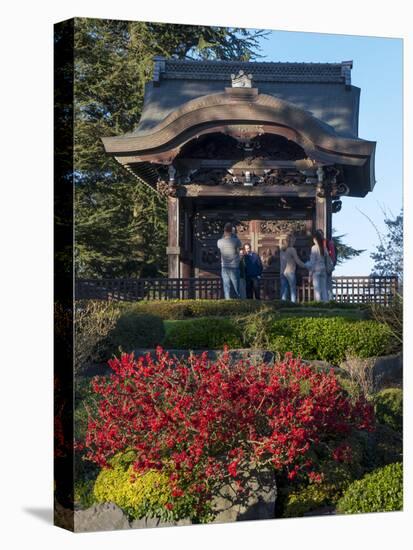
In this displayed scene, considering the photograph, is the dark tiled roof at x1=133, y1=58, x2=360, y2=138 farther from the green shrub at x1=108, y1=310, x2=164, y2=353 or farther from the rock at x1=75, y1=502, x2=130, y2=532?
the rock at x1=75, y1=502, x2=130, y2=532

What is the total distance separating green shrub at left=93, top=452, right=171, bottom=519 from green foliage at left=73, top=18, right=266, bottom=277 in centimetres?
180

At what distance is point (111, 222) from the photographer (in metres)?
10.3

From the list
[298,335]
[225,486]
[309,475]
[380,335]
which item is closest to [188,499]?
[225,486]

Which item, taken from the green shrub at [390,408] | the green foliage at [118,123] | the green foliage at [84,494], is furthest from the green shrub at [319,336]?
the green foliage at [84,494]

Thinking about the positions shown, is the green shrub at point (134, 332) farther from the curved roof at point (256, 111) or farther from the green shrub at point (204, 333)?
the curved roof at point (256, 111)

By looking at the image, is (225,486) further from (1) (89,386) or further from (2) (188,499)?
(1) (89,386)

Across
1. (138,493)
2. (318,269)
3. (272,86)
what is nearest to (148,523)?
(138,493)

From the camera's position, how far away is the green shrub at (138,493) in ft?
30.3

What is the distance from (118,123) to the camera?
10.4 m

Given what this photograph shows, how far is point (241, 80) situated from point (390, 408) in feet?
11.9

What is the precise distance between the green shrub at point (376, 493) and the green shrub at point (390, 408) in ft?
2.00

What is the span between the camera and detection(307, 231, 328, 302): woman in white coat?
11.0 m

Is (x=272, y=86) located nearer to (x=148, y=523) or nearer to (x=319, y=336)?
(x=319, y=336)

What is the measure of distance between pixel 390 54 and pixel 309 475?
429 centimetres
